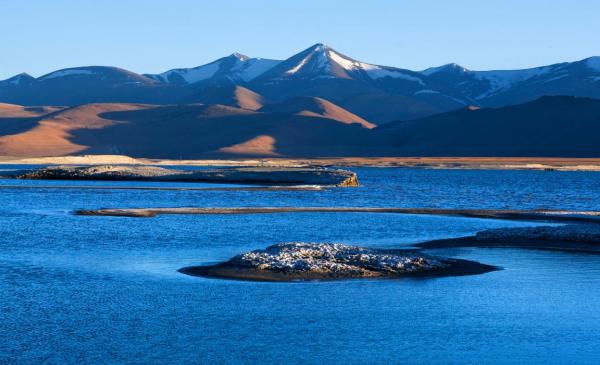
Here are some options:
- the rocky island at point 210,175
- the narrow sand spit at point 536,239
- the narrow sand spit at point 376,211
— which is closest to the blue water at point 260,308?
the narrow sand spit at point 536,239

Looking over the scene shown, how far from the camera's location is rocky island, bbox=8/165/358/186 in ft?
292

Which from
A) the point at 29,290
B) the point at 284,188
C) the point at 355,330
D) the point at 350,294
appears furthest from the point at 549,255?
the point at 284,188

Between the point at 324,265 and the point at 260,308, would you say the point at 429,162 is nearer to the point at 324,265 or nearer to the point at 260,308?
the point at 324,265

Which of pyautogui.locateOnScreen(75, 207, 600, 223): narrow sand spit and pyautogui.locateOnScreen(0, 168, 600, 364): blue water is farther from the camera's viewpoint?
pyautogui.locateOnScreen(75, 207, 600, 223): narrow sand spit

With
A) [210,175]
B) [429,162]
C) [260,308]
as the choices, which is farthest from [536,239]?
[429,162]

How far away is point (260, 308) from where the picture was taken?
23.3m

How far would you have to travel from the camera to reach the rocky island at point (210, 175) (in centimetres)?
8900

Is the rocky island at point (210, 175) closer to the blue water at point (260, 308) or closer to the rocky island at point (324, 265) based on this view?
the blue water at point (260, 308)

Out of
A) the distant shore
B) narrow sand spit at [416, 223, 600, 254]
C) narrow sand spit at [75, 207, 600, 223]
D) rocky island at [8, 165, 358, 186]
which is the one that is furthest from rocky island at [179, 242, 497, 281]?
the distant shore

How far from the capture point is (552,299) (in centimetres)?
2523

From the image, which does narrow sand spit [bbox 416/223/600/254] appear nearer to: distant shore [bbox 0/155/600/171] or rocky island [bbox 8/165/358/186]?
rocky island [bbox 8/165/358/186]

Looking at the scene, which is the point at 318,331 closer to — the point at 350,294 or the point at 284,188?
the point at 350,294

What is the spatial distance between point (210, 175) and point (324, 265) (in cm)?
6313

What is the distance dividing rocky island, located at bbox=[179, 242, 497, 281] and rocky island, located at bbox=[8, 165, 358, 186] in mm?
57137
